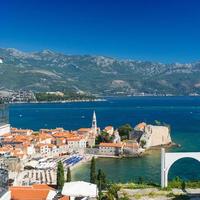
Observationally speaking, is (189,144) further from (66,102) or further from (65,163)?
(66,102)

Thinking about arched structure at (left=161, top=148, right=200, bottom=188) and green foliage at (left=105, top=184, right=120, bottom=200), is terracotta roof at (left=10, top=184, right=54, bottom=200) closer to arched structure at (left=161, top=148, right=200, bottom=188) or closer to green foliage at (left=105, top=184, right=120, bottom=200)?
green foliage at (left=105, top=184, right=120, bottom=200)

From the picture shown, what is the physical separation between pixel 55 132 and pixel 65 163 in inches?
529

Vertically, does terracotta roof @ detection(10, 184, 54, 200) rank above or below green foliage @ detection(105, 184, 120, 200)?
above

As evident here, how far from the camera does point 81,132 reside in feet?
138

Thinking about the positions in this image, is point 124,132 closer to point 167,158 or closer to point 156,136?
point 156,136

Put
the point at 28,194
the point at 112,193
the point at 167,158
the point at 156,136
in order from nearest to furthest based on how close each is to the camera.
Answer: the point at 28,194 < the point at 112,193 < the point at 167,158 < the point at 156,136

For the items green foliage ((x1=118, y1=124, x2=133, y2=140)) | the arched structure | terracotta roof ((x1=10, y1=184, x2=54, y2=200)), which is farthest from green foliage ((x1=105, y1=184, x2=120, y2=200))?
green foliage ((x1=118, y1=124, x2=133, y2=140))

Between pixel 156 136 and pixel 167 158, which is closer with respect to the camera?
pixel 167 158

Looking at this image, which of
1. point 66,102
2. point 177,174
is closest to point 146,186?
point 177,174

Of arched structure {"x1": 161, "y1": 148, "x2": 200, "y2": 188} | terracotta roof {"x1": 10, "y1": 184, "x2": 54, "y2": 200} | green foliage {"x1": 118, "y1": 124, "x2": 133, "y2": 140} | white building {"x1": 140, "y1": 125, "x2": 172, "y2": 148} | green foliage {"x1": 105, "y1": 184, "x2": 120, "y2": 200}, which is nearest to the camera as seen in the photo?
terracotta roof {"x1": 10, "y1": 184, "x2": 54, "y2": 200}

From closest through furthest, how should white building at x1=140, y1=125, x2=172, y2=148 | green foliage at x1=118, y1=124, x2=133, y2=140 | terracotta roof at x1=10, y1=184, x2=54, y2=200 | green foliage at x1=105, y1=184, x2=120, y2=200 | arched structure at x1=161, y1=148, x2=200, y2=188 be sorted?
terracotta roof at x1=10, y1=184, x2=54, y2=200
green foliage at x1=105, y1=184, x2=120, y2=200
arched structure at x1=161, y1=148, x2=200, y2=188
white building at x1=140, y1=125, x2=172, y2=148
green foliage at x1=118, y1=124, x2=133, y2=140

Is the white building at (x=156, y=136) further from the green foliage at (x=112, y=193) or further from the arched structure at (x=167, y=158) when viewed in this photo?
the green foliage at (x=112, y=193)

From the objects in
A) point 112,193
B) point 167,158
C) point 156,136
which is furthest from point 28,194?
point 156,136

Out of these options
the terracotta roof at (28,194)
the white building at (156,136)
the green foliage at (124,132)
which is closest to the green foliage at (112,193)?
the terracotta roof at (28,194)
